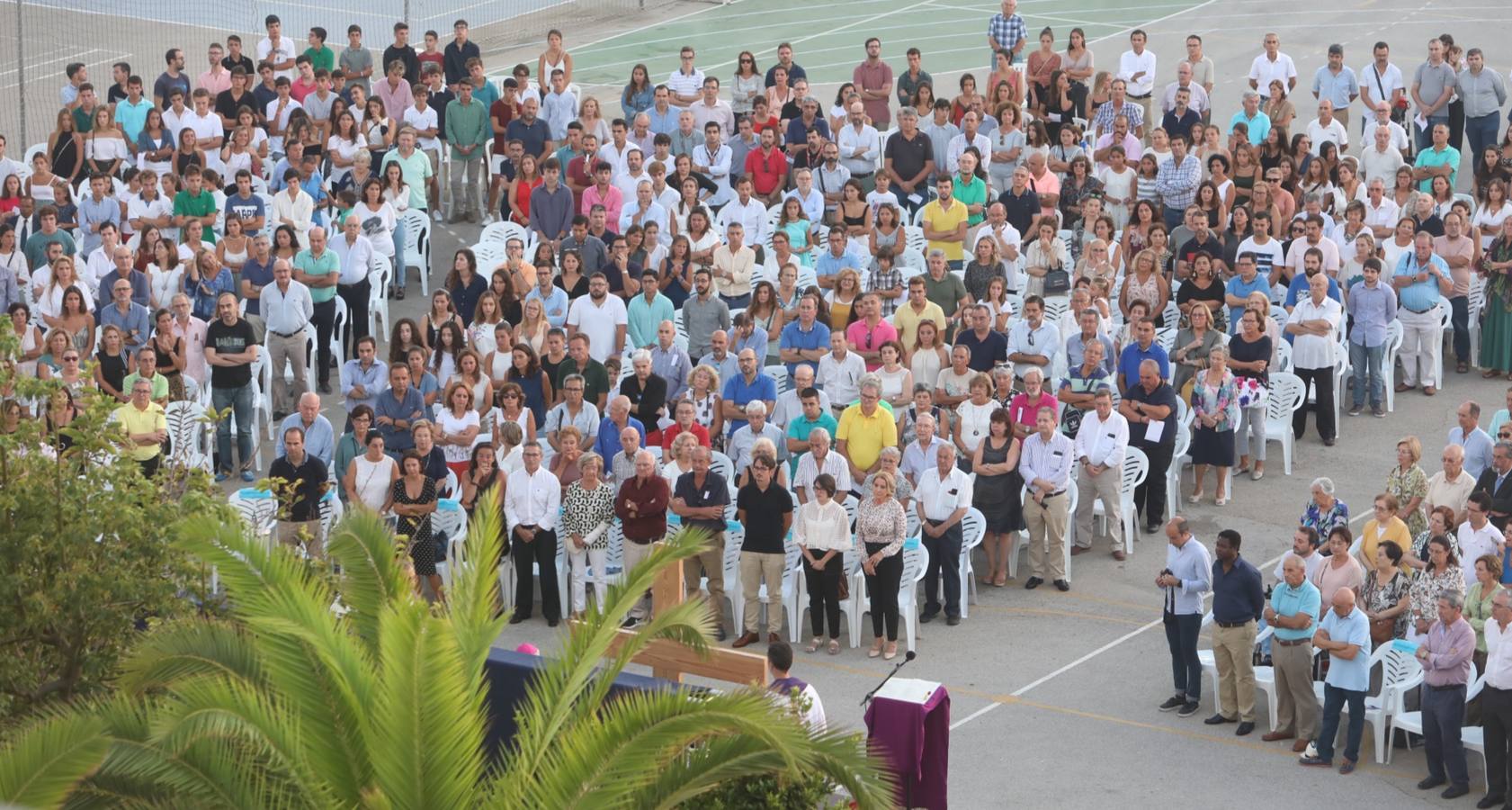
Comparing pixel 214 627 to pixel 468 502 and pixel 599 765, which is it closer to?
pixel 599 765

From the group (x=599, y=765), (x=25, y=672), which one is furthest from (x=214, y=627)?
(x=599, y=765)

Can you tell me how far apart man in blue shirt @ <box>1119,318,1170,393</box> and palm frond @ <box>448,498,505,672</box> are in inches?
336

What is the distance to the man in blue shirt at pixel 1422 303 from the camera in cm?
2017

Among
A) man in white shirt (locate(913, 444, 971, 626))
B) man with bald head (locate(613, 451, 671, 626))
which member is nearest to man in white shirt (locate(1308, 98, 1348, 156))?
man in white shirt (locate(913, 444, 971, 626))

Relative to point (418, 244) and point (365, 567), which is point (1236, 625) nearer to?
point (365, 567)

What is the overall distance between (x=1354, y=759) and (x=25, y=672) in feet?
27.2

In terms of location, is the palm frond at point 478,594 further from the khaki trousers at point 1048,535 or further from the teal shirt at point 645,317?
the teal shirt at point 645,317

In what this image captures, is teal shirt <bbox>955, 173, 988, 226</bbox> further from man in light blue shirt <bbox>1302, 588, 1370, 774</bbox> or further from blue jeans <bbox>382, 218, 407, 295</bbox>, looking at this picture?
man in light blue shirt <bbox>1302, 588, 1370, 774</bbox>

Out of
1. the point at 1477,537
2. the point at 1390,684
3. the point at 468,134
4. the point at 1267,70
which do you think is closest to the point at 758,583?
the point at 1390,684

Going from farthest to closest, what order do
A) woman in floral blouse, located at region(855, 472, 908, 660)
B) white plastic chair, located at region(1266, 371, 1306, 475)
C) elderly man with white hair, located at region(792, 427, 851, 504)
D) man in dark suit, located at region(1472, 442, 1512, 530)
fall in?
1. white plastic chair, located at region(1266, 371, 1306, 475)
2. elderly man with white hair, located at region(792, 427, 851, 504)
3. man in dark suit, located at region(1472, 442, 1512, 530)
4. woman in floral blouse, located at region(855, 472, 908, 660)

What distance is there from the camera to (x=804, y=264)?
70.3 ft

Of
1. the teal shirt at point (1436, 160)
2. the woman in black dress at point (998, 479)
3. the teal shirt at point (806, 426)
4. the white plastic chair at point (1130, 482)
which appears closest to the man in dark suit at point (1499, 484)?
the white plastic chair at point (1130, 482)

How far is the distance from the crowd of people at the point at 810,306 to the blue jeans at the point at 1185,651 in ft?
0.09

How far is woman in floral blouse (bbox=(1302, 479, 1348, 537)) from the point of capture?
15.7 metres
